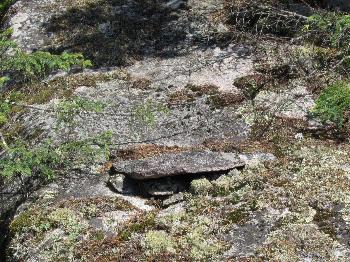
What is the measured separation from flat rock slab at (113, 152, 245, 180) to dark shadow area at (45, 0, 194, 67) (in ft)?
16.5

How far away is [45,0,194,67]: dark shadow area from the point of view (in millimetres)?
14727

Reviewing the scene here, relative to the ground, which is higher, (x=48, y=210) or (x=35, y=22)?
(x=35, y=22)

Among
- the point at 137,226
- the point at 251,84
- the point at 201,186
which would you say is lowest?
the point at 251,84

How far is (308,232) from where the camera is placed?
7.98m

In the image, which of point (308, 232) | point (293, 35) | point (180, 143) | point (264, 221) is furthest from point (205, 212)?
point (293, 35)

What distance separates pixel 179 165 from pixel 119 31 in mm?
7355

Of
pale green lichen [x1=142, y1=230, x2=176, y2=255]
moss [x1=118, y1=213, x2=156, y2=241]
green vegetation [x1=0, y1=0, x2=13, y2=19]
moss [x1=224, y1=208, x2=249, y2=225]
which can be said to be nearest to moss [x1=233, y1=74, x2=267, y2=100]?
moss [x1=224, y1=208, x2=249, y2=225]

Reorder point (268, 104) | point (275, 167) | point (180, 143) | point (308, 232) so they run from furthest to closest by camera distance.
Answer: point (268, 104)
point (180, 143)
point (275, 167)
point (308, 232)

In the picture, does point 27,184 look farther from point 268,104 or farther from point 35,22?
point 35,22

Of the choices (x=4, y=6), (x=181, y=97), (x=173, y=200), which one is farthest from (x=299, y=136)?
(x=4, y=6)

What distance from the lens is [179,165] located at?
9719mm

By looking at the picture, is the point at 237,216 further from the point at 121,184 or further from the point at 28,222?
the point at 28,222

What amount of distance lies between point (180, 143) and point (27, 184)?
3357 mm

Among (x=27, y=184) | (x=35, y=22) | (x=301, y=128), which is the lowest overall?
(x=301, y=128)
